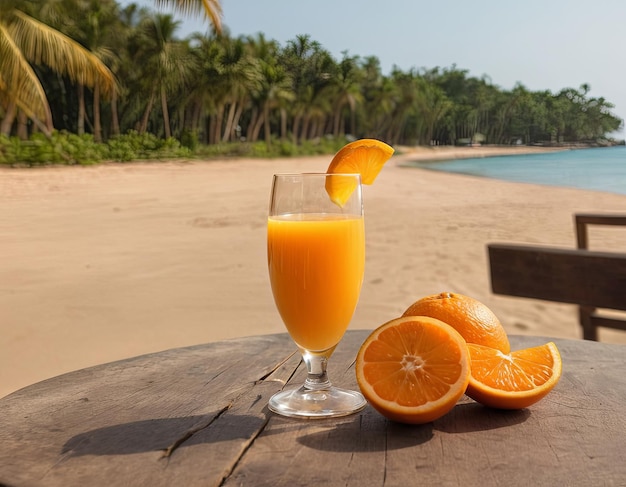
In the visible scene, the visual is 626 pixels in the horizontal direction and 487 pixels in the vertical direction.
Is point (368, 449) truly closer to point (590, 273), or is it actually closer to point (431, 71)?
point (590, 273)

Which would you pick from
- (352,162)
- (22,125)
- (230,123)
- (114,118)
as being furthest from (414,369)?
(230,123)

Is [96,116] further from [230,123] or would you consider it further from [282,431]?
[282,431]

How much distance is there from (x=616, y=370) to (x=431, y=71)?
20.9 metres

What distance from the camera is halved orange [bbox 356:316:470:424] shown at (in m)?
0.77

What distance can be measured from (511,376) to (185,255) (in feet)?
20.1

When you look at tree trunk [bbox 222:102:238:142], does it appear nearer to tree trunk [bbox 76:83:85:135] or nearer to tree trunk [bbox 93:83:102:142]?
tree trunk [bbox 93:83:102:142]

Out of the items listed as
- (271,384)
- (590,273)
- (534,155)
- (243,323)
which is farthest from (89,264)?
(534,155)

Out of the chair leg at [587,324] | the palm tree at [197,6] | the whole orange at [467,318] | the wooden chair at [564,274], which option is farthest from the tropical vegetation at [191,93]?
the whole orange at [467,318]

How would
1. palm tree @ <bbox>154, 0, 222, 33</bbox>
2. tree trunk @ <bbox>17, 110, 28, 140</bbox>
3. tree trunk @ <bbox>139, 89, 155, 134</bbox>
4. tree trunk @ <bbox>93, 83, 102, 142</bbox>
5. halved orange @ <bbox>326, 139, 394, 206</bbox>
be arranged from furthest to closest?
1. tree trunk @ <bbox>139, 89, 155, 134</bbox>
2. tree trunk @ <bbox>93, 83, 102, 142</bbox>
3. tree trunk @ <bbox>17, 110, 28, 140</bbox>
4. palm tree @ <bbox>154, 0, 222, 33</bbox>
5. halved orange @ <bbox>326, 139, 394, 206</bbox>

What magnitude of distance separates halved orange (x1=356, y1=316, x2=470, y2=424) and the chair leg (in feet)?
6.24

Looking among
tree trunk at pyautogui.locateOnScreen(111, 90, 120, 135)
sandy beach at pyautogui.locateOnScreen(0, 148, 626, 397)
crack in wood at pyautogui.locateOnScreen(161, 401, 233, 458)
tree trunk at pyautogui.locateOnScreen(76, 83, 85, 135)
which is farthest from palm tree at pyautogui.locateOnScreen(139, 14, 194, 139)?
crack in wood at pyautogui.locateOnScreen(161, 401, 233, 458)

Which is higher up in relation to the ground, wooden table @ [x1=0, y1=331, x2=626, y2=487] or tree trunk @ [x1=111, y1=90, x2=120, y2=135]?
tree trunk @ [x1=111, y1=90, x2=120, y2=135]

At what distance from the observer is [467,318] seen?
91 centimetres

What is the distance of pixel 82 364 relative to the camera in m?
3.71
